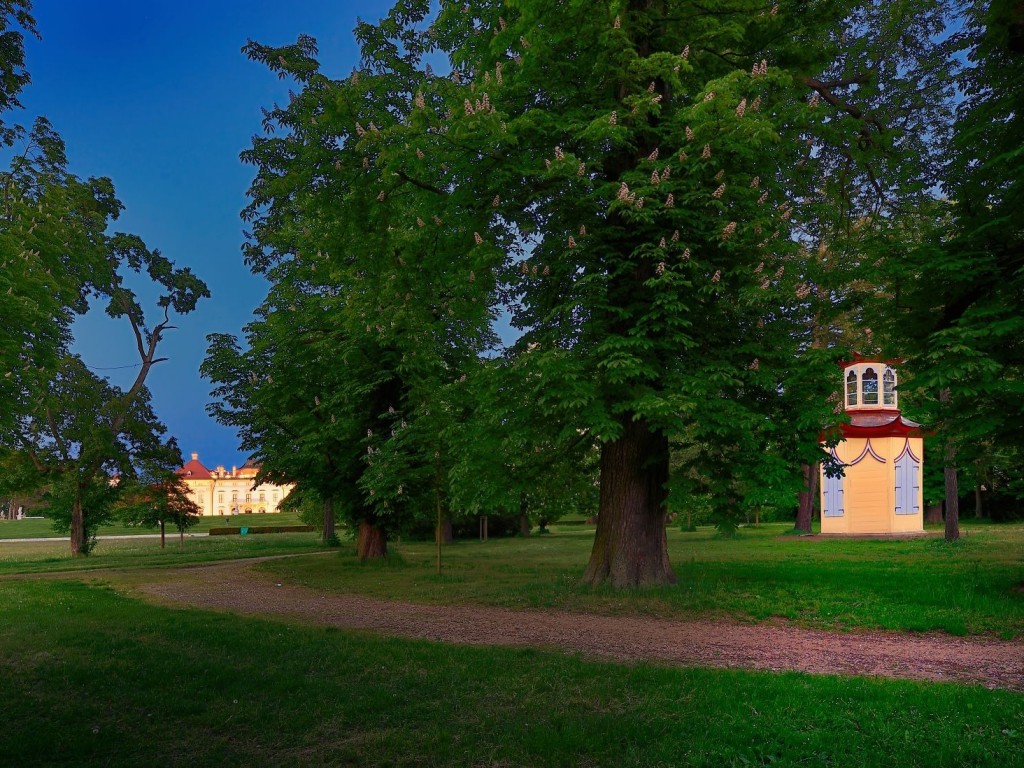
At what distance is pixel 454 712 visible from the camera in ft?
18.6

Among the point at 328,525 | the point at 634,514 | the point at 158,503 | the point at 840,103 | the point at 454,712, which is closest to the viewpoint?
the point at 454,712

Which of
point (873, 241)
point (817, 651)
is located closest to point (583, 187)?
point (873, 241)

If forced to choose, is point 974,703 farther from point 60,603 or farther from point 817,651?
point 60,603

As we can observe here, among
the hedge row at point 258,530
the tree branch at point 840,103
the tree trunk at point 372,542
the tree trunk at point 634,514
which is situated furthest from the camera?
the hedge row at point 258,530

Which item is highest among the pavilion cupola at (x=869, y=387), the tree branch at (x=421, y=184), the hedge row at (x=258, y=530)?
the tree branch at (x=421, y=184)

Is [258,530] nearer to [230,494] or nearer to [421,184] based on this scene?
[421,184]

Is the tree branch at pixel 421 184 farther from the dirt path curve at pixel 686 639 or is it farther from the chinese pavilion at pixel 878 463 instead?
the chinese pavilion at pixel 878 463

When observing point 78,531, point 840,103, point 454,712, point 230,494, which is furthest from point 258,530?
point 230,494

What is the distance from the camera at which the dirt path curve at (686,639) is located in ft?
24.5

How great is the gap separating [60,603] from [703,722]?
11126mm

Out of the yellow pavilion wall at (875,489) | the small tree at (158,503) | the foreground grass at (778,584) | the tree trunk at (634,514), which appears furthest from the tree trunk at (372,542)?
the yellow pavilion wall at (875,489)

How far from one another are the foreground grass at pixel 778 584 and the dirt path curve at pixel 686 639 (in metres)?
0.82

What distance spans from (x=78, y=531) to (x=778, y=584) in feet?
90.2

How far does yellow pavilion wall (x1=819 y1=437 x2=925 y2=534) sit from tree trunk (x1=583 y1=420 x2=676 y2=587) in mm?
21516
